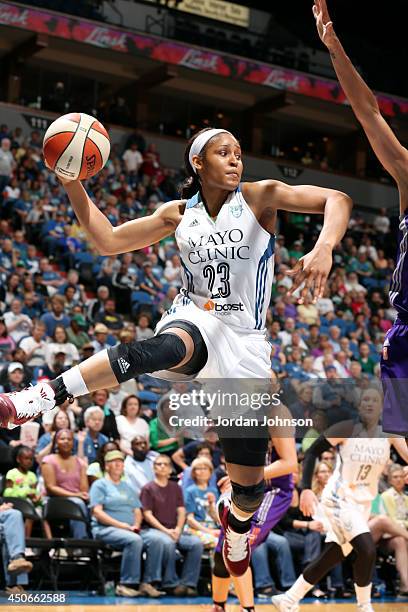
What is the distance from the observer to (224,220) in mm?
5547

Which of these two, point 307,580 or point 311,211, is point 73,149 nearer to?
point 311,211

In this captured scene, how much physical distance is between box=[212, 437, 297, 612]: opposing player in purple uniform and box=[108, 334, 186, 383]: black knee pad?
2678 millimetres

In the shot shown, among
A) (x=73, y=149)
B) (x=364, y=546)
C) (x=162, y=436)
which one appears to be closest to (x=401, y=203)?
(x=73, y=149)

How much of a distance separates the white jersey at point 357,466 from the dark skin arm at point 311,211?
375 cm

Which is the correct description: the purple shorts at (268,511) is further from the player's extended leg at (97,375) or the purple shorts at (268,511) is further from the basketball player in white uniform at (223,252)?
the player's extended leg at (97,375)

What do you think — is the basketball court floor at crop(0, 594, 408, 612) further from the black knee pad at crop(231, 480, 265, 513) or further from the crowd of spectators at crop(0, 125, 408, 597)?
the black knee pad at crop(231, 480, 265, 513)

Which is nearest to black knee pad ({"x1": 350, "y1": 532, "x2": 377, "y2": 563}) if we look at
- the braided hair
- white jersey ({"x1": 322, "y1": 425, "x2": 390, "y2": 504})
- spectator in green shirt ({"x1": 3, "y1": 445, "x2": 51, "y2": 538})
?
white jersey ({"x1": 322, "y1": 425, "x2": 390, "y2": 504})

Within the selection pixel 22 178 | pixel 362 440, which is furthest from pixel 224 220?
pixel 22 178

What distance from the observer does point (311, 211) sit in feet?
17.4

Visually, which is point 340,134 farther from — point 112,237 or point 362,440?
point 112,237

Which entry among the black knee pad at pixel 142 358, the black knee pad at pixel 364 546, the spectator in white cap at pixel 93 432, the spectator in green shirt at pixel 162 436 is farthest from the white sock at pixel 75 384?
the spectator in green shirt at pixel 162 436

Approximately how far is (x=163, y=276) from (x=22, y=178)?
139 inches

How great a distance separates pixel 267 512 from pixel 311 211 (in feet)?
11.6

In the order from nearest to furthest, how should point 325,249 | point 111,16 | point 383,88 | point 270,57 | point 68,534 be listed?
1. point 325,249
2. point 68,534
3. point 111,16
4. point 270,57
5. point 383,88
